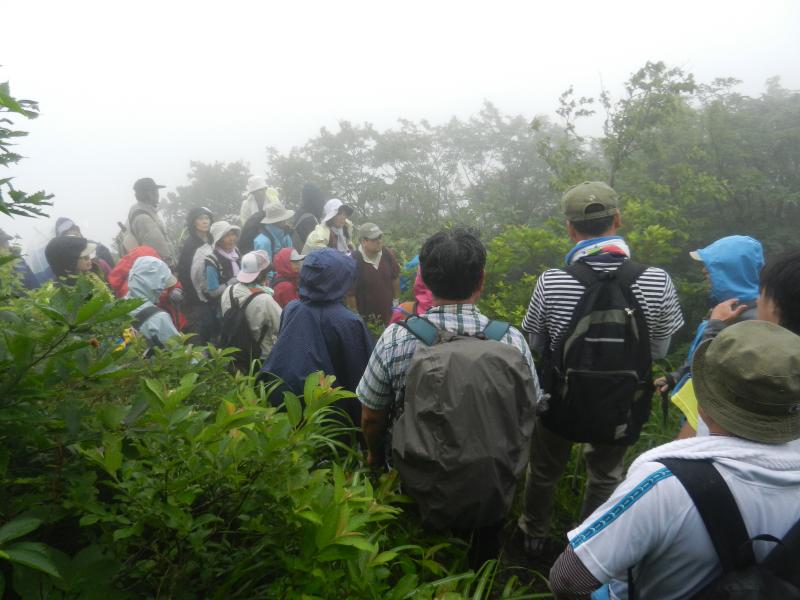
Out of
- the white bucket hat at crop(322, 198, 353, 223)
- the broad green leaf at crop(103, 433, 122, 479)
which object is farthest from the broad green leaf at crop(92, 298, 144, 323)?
the white bucket hat at crop(322, 198, 353, 223)

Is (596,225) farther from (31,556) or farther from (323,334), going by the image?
(31,556)

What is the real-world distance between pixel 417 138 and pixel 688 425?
1100 cm

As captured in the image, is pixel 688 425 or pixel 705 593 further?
pixel 688 425

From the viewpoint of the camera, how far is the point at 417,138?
488 inches

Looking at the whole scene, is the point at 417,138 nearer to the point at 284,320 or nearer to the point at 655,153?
the point at 655,153

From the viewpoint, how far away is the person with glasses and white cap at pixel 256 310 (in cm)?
405

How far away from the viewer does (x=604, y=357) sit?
253cm

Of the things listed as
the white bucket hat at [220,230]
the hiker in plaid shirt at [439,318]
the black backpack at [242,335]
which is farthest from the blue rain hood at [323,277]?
the white bucket hat at [220,230]

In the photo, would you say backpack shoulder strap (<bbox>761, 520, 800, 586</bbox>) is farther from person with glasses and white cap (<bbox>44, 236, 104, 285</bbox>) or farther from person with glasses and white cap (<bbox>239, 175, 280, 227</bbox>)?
person with glasses and white cap (<bbox>239, 175, 280, 227</bbox>)

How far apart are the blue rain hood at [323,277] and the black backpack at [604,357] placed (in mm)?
1241

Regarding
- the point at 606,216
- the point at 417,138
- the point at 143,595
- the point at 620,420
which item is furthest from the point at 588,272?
the point at 417,138

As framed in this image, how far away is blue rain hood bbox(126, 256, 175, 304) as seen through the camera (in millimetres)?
4129

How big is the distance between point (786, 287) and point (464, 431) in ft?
3.99

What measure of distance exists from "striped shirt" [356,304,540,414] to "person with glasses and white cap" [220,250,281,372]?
191cm
